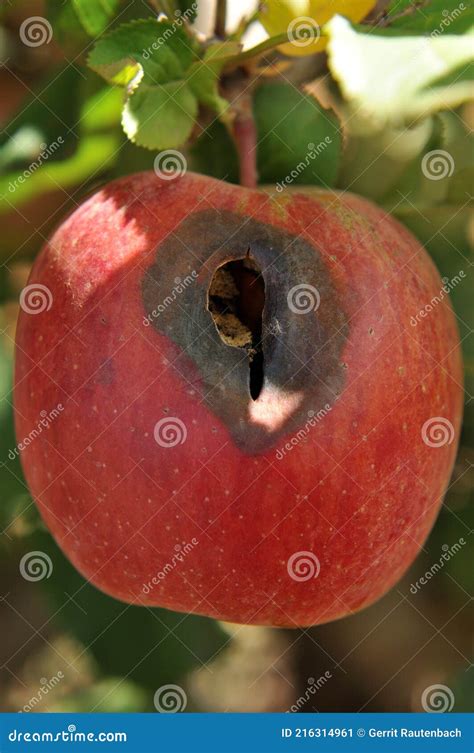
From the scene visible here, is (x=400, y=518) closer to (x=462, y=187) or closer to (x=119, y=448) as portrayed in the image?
(x=119, y=448)

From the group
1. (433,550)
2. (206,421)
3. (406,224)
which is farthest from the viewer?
(433,550)

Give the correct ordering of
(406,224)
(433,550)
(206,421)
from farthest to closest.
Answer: (433,550)
(406,224)
(206,421)

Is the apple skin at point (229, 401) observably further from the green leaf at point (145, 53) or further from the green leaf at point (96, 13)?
the green leaf at point (96, 13)

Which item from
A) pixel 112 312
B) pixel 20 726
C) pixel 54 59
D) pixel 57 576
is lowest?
pixel 20 726

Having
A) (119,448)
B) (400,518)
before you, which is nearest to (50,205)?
(119,448)

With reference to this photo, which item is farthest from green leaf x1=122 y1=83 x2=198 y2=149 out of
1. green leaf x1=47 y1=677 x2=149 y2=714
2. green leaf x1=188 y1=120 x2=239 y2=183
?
green leaf x1=47 y1=677 x2=149 y2=714

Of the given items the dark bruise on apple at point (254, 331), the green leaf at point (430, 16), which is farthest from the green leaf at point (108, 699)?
the green leaf at point (430, 16)

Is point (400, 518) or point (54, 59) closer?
point (400, 518)
